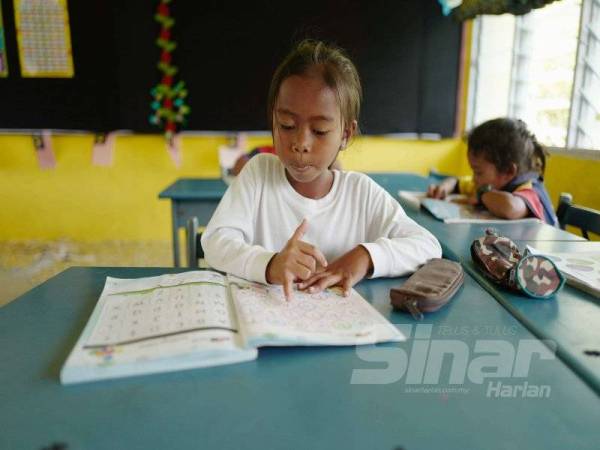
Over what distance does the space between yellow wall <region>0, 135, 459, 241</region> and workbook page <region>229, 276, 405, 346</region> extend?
302 centimetres

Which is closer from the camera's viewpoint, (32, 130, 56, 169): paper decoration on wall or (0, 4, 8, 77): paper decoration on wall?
(0, 4, 8, 77): paper decoration on wall

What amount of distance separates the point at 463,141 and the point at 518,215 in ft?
7.90

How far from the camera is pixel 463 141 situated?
3.87 meters

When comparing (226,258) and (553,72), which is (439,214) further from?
(553,72)

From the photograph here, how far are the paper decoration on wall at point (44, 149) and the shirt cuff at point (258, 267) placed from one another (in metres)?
3.41

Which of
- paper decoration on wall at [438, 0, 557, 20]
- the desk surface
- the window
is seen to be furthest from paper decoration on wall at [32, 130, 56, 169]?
the window

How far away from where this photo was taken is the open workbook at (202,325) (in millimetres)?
556

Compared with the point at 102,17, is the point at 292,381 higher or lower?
lower

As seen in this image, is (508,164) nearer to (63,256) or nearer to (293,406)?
(293,406)

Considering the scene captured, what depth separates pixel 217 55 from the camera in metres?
3.55

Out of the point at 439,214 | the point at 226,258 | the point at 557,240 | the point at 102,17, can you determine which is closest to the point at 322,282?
the point at 226,258

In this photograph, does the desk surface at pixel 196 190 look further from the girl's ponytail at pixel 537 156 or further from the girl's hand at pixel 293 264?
the girl's hand at pixel 293 264

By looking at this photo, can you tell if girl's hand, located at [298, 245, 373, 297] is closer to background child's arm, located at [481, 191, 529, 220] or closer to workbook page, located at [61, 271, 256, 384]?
workbook page, located at [61, 271, 256, 384]

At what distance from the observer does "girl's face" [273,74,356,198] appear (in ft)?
3.24
